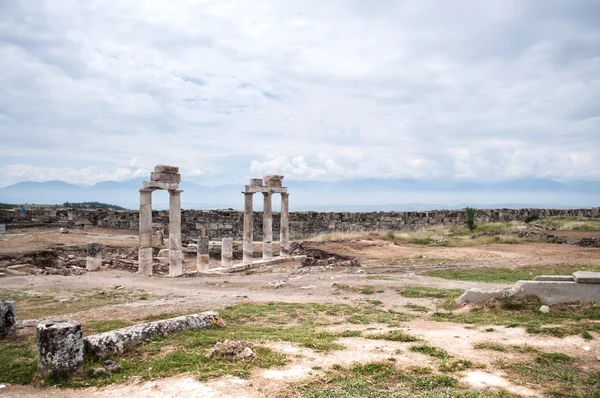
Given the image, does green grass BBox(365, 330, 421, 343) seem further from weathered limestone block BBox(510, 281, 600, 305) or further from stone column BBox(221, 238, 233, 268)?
stone column BBox(221, 238, 233, 268)

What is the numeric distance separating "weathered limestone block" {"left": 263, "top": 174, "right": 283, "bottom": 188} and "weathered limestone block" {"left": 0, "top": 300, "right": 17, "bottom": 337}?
1664 cm

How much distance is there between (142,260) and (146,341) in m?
12.8

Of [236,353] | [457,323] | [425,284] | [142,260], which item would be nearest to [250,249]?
[142,260]

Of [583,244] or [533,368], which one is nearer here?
[533,368]

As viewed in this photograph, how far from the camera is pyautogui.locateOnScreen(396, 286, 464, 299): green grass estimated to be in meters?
12.9

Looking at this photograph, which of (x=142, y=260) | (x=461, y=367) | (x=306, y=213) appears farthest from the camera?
(x=306, y=213)

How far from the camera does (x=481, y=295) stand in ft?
35.4

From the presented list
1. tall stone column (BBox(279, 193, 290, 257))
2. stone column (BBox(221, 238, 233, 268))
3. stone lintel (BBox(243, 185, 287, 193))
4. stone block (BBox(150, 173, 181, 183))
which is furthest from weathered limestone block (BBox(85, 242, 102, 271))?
tall stone column (BBox(279, 193, 290, 257))

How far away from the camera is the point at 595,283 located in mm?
9859

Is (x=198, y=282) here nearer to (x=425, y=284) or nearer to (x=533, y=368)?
(x=425, y=284)

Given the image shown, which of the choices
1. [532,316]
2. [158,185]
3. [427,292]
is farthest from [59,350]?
[158,185]

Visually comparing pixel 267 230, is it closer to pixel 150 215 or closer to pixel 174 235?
pixel 174 235

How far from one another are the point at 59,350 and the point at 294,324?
4501 mm

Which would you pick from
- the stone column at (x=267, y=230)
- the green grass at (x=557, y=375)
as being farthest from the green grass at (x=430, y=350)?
the stone column at (x=267, y=230)
